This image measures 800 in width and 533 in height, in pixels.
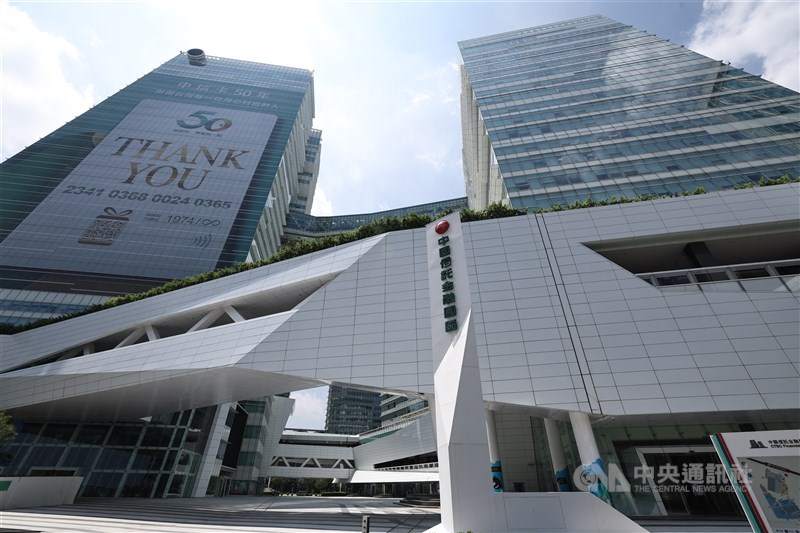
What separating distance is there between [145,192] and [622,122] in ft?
223

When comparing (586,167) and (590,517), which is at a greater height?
→ (586,167)

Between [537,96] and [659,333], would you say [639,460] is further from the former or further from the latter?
[537,96]

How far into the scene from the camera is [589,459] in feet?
46.1

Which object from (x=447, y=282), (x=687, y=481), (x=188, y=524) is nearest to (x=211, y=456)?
(x=188, y=524)

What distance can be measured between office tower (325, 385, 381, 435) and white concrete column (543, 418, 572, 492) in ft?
402

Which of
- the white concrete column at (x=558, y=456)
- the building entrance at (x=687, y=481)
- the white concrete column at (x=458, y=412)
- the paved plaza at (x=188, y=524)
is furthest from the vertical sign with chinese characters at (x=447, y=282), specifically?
the building entrance at (x=687, y=481)

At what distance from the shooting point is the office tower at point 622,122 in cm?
3569

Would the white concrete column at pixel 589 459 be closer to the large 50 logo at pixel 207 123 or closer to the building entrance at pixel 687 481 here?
the building entrance at pixel 687 481

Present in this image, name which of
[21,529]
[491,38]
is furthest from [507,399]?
[491,38]

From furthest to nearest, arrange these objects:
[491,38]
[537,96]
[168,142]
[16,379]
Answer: [491,38]
[168,142]
[537,96]
[16,379]

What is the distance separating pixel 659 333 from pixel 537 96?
44.1m

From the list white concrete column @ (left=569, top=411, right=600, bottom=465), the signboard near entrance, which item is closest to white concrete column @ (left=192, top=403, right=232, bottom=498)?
white concrete column @ (left=569, top=411, right=600, bottom=465)

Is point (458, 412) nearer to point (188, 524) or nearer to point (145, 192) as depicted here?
point (188, 524)

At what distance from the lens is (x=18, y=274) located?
41.9 meters
